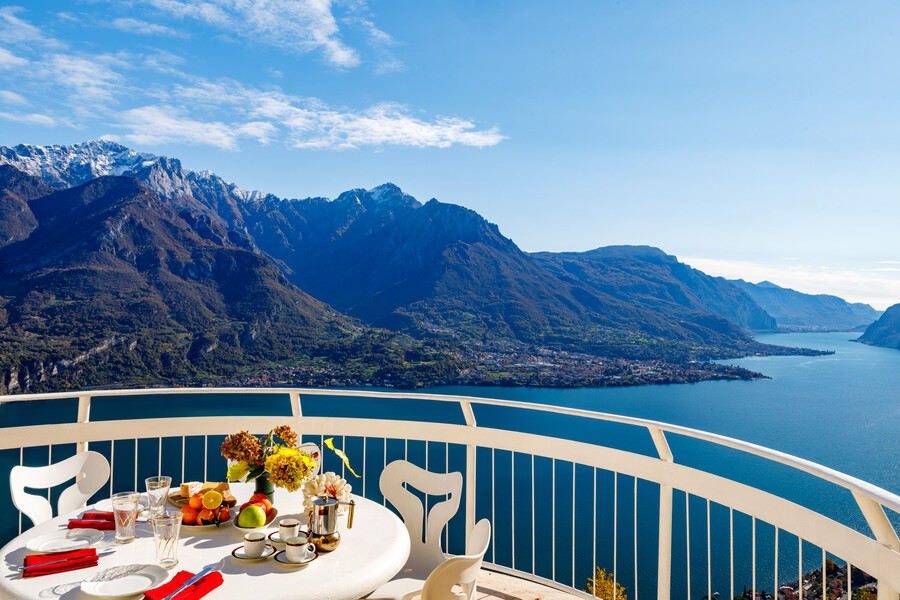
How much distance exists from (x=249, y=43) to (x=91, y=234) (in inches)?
2670

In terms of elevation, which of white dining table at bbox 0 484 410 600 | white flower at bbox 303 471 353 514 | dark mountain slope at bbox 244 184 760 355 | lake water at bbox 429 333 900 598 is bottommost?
lake water at bbox 429 333 900 598

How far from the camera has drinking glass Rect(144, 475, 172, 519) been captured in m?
1.72

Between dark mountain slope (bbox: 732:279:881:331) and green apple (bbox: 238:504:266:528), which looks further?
dark mountain slope (bbox: 732:279:881:331)

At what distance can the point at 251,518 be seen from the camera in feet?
6.42

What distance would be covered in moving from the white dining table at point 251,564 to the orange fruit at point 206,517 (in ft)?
0.10

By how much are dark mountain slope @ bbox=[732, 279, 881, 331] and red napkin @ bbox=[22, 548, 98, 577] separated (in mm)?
164961

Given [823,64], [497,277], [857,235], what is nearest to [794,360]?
[497,277]

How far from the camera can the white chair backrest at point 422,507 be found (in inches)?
94.8

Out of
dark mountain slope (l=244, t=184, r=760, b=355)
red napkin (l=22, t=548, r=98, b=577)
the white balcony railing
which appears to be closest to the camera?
red napkin (l=22, t=548, r=98, b=577)

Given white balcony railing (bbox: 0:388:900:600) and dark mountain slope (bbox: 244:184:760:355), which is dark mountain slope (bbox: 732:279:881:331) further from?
white balcony railing (bbox: 0:388:900:600)

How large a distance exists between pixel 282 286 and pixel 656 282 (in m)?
81.3

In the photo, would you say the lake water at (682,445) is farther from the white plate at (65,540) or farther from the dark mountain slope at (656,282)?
the dark mountain slope at (656,282)

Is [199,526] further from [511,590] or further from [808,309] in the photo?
[808,309]

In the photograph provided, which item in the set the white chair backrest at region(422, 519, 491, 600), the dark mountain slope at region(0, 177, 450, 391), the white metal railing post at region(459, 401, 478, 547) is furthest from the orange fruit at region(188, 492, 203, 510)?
the dark mountain slope at region(0, 177, 450, 391)
